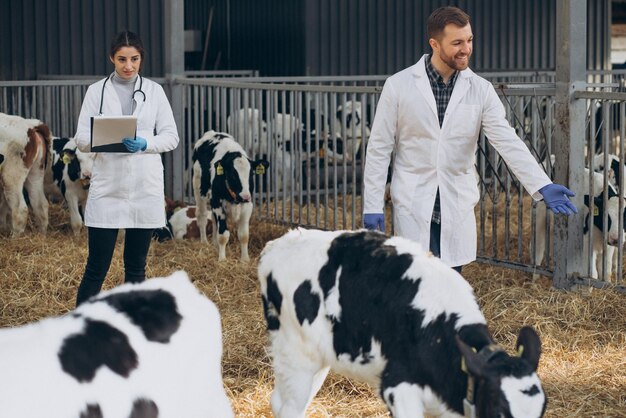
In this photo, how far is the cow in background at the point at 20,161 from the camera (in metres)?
9.66

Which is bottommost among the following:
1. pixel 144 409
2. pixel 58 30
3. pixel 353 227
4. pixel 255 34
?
pixel 353 227

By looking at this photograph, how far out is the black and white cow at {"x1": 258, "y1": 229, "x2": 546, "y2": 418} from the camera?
3400 mm

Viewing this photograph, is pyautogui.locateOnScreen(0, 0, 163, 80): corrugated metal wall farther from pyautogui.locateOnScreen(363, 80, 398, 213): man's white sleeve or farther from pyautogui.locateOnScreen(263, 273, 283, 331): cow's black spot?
pyautogui.locateOnScreen(263, 273, 283, 331): cow's black spot

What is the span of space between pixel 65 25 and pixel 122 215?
8.93 meters

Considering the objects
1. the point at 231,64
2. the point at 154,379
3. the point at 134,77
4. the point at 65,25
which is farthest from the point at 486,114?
the point at 231,64

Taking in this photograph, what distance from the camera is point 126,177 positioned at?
5672 millimetres

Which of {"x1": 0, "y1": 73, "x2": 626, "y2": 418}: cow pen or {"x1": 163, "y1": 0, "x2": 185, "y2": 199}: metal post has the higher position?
{"x1": 163, "y1": 0, "x2": 185, "y2": 199}: metal post

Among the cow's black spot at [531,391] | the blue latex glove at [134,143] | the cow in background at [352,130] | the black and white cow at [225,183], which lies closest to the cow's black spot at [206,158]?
the black and white cow at [225,183]

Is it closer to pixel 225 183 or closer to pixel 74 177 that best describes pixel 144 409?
pixel 225 183

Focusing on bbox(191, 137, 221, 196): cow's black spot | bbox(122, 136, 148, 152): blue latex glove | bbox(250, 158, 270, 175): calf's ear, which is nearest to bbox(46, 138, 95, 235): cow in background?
bbox(191, 137, 221, 196): cow's black spot

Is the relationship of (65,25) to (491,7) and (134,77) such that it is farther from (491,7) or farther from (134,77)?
(134,77)

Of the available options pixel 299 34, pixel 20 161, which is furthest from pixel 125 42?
pixel 299 34

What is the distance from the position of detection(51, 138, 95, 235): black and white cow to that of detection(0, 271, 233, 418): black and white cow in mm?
6958

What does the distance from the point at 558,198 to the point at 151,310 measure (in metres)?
2.28
